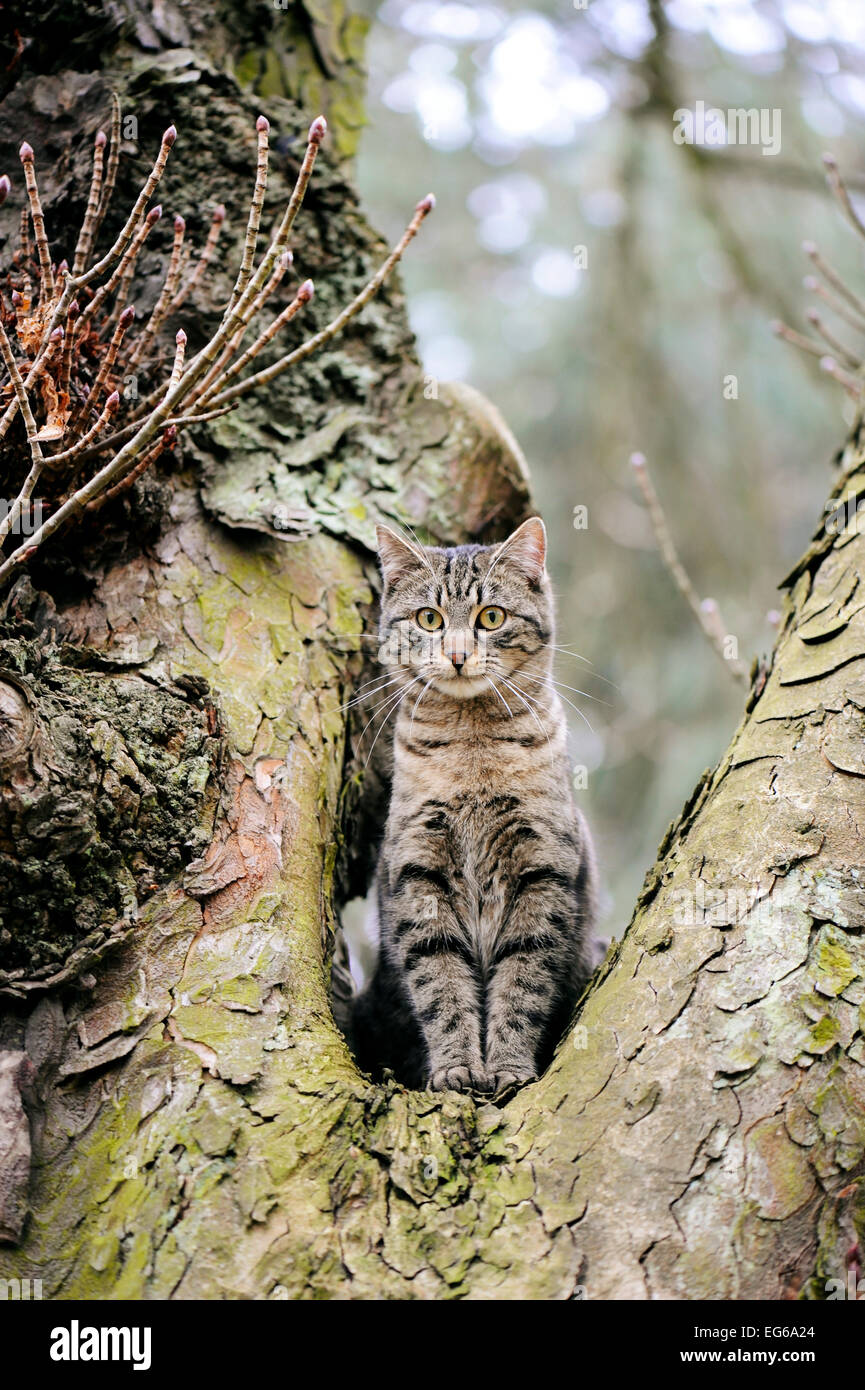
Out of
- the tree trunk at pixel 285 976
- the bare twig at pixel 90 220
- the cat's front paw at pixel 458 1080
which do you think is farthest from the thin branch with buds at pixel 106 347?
the cat's front paw at pixel 458 1080

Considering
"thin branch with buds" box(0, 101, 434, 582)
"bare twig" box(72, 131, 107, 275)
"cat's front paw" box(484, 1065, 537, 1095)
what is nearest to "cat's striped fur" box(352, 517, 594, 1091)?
"cat's front paw" box(484, 1065, 537, 1095)

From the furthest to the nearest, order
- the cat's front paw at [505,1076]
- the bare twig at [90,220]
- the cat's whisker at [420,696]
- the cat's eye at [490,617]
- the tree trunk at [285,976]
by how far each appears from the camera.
→ the cat's eye at [490,617], the cat's whisker at [420,696], the cat's front paw at [505,1076], the bare twig at [90,220], the tree trunk at [285,976]

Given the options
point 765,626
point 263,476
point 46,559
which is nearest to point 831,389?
point 765,626

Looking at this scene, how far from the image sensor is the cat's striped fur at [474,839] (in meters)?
2.89

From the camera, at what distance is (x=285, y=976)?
2.31 metres

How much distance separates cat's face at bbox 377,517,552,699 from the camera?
3219 mm

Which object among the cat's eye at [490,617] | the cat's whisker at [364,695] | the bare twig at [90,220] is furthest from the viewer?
the cat's eye at [490,617]

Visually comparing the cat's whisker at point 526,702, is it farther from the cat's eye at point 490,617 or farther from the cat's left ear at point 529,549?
the cat's left ear at point 529,549

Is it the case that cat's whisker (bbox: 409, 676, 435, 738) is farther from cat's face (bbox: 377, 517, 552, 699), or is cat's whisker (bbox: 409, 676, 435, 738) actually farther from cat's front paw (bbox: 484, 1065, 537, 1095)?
cat's front paw (bbox: 484, 1065, 537, 1095)

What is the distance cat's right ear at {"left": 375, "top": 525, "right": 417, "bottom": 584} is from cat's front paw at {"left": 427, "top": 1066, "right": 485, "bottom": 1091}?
5.22 ft

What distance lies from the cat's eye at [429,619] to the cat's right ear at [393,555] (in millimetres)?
160

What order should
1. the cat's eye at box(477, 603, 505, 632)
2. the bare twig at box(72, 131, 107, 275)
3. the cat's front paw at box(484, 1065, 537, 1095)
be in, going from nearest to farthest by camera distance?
the bare twig at box(72, 131, 107, 275) < the cat's front paw at box(484, 1065, 537, 1095) < the cat's eye at box(477, 603, 505, 632)

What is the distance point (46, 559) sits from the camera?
105 inches

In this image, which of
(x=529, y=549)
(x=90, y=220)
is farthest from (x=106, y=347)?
(x=529, y=549)
